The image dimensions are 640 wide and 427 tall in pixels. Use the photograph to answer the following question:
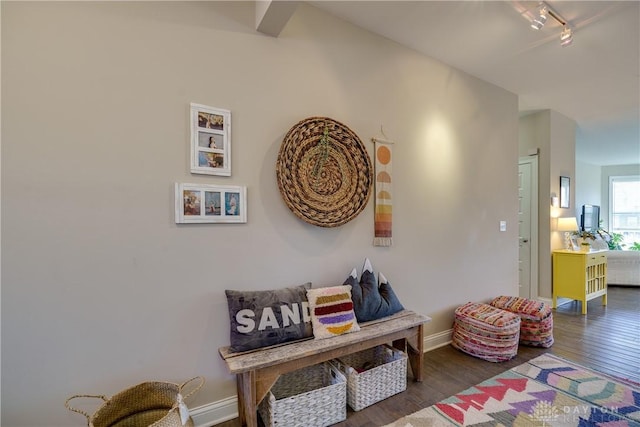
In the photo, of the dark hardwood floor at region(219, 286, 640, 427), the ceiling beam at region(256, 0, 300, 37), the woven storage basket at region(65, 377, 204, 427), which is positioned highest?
the ceiling beam at region(256, 0, 300, 37)

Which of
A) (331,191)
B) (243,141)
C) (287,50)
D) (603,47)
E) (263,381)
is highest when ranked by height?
(603,47)

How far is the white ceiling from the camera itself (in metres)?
2.10

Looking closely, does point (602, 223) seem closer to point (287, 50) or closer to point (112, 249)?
point (287, 50)

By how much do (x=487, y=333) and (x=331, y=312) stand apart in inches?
60.3

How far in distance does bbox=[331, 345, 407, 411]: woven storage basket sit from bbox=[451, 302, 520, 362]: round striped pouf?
884mm

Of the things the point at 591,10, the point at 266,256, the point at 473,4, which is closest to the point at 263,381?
the point at 266,256

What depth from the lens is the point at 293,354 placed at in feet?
5.37

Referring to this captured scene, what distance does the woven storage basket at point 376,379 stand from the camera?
6.16 feet

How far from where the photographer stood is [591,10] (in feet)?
6.89

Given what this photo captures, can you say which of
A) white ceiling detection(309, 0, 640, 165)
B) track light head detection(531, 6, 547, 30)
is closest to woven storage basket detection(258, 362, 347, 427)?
white ceiling detection(309, 0, 640, 165)

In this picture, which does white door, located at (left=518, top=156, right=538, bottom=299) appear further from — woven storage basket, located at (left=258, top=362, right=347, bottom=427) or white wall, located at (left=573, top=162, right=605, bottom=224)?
white wall, located at (left=573, top=162, right=605, bottom=224)

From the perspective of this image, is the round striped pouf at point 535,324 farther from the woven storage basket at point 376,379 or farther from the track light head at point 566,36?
the track light head at point 566,36

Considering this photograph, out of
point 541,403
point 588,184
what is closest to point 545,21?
point 541,403

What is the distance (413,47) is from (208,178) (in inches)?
83.1
